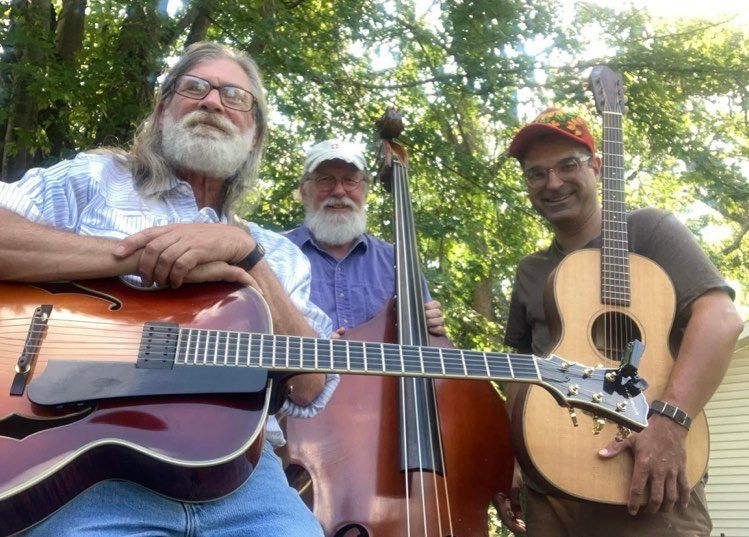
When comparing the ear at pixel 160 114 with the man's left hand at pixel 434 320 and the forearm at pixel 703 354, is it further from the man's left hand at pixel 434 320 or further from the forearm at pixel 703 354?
the forearm at pixel 703 354

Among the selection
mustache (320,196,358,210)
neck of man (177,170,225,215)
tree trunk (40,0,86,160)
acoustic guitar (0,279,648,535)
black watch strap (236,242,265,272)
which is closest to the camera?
acoustic guitar (0,279,648,535)

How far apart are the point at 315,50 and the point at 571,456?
4889mm

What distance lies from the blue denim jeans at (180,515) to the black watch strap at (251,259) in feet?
1.97

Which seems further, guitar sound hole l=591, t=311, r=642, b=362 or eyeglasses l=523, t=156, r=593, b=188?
eyeglasses l=523, t=156, r=593, b=188

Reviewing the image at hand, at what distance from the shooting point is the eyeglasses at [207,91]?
→ 273 cm

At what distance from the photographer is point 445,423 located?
2.81 meters

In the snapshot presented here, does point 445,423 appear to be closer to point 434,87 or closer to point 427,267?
point 427,267

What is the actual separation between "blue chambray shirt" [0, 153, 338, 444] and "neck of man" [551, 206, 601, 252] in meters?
1.38

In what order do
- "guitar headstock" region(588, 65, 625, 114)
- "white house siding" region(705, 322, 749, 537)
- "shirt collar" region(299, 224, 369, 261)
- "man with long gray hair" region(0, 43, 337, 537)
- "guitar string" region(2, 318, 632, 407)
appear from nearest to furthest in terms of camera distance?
1. "man with long gray hair" region(0, 43, 337, 537)
2. "guitar string" region(2, 318, 632, 407)
3. "guitar headstock" region(588, 65, 625, 114)
4. "shirt collar" region(299, 224, 369, 261)
5. "white house siding" region(705, 322, 749, 537)

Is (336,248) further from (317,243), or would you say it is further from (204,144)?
(204,144)

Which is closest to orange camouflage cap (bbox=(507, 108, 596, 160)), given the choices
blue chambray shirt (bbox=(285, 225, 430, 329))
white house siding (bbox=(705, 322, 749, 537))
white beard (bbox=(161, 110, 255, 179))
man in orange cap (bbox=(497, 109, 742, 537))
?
man in orange cap (bbox=(497, 109, 742, 537))

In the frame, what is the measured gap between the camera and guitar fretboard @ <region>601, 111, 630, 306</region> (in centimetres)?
294

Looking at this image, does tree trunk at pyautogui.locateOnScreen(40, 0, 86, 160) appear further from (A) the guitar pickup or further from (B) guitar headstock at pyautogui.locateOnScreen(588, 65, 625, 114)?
(A) the guitar pickup

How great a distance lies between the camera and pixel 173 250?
2.03m
